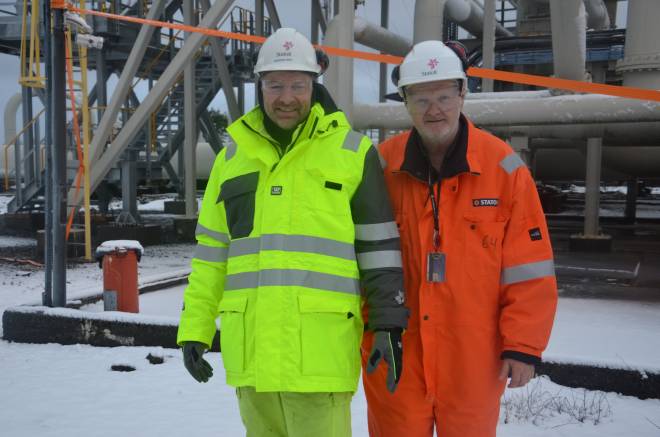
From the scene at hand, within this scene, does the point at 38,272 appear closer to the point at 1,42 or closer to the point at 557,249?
the point at 1,42

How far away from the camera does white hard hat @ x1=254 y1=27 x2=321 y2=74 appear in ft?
7.18

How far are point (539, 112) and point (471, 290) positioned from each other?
469cm

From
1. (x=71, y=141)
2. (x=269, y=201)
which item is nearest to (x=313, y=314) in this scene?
(x=269, y=201)

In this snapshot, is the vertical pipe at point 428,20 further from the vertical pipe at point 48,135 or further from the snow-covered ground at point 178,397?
the vertical pipe at point 48,135

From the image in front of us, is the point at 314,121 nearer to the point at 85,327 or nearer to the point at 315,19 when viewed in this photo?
the point at 85,327

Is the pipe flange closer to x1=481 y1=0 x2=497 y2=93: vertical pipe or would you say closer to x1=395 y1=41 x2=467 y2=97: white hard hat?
x1=395 y1=41 x2=467 y2=97: white hard hat

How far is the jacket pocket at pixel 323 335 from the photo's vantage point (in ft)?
6.80

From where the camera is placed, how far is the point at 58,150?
18.1ft

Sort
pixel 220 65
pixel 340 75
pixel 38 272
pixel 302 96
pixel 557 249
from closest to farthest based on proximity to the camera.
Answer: pixel 302 96 < pixel 340 75 < pixel 38 272 < pixel 557 249 < pixel 220 65

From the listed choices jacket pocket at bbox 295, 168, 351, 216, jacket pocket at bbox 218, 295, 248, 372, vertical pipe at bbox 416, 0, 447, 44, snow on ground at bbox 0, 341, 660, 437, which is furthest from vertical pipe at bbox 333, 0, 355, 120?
jacket pocket at bbox 218, 295, 248, 372

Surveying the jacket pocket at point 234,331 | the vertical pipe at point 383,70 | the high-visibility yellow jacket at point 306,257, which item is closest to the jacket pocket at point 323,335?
the high-visibility yellow jacket at point 306,257

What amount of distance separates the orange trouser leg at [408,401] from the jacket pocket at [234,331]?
56 centimetres

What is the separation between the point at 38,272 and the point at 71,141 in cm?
536

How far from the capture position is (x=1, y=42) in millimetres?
14242
